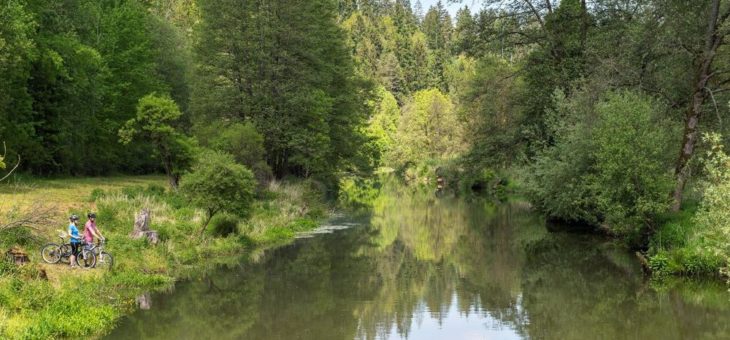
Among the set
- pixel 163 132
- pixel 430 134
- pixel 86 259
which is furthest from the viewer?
pixel 430 134

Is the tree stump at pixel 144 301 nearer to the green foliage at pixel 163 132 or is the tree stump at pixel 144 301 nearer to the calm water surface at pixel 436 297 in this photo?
the calm water surface at pixel 436 297

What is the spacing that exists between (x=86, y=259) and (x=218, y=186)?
6901mm

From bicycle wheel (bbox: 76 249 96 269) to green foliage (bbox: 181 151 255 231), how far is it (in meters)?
6.06

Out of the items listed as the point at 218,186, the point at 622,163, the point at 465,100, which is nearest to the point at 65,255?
the point at 218,186

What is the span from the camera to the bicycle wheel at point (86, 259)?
1994cm

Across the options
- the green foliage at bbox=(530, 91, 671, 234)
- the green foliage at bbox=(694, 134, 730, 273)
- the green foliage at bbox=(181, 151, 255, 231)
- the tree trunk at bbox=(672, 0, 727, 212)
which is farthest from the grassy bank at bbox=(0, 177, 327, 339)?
the tree trunk at bbox=(672, 0, 727, 212)

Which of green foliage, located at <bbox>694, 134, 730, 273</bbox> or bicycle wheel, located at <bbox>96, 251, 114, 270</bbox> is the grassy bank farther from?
green foliage, located at <bbox>694, 134, 730, 273</bbox>

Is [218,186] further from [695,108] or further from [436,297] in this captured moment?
[695,108]

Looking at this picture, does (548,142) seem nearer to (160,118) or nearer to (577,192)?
(577,192)

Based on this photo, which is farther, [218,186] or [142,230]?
[218,186]

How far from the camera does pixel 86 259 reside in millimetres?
20094

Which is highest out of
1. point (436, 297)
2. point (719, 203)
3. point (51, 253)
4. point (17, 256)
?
point (719, 203)

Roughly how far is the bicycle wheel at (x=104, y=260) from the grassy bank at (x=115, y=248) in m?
0.27

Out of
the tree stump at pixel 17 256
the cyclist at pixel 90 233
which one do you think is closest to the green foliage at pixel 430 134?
the cyclist at pixel 90 233
